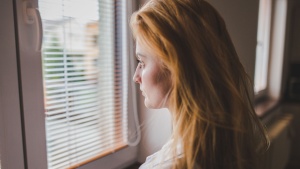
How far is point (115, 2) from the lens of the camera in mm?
1012

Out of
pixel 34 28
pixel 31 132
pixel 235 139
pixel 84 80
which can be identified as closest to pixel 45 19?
pixel 34 28

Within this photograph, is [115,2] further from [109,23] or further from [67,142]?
[67,142]

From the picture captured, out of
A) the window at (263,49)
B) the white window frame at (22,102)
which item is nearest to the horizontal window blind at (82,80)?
the white window frame at (22,102)

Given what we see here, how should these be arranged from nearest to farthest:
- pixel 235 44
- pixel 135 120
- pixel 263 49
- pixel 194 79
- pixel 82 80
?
pixel 194 79 < pixel 82 80 < pixel 135 120 < pixel 235 44 < pixel 263 49

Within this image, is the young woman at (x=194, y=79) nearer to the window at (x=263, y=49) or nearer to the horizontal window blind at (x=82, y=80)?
the horizontal window blind at (x=82, y=80)

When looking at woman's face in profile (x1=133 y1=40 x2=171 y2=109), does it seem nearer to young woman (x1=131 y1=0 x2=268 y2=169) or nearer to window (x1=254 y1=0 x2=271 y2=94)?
young woman (x1=131 y1=0 x2=268 y2=169)

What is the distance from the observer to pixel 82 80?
90cm

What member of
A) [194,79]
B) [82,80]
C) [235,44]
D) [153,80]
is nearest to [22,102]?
[82,80]

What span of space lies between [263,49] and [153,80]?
235cm

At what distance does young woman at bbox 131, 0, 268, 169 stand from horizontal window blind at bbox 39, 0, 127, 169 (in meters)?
0.29

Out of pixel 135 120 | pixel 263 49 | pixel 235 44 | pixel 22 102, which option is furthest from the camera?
pixel 263 49

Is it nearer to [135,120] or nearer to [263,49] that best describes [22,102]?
[135,120]

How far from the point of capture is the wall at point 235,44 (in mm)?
1135

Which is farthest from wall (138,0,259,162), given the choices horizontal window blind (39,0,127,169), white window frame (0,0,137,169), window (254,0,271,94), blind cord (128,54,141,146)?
window (254,0,271,94)
